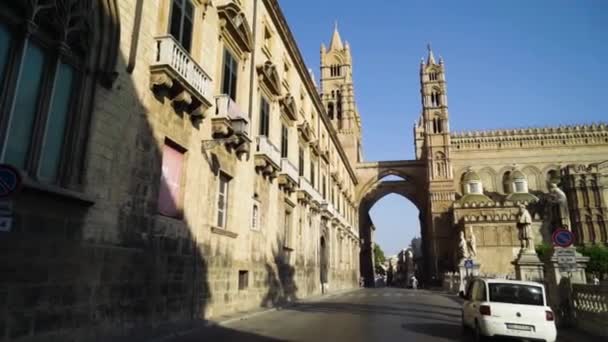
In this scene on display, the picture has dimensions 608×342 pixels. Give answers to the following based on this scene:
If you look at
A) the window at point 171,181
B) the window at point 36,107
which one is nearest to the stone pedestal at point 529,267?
the window at point 171,181

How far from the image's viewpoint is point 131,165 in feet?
26.6

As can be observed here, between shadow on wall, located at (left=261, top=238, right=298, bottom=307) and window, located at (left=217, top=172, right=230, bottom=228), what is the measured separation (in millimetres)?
4014

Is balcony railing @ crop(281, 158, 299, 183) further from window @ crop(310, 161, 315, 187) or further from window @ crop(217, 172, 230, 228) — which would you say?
window @ crop(217, 172, 230, 228)

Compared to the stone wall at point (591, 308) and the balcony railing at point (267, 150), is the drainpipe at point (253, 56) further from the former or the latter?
the stone wall at point (591, 308)

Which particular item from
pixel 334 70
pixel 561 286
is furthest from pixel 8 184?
pixel 334 70

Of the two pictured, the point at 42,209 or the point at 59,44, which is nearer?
the point at 42,209

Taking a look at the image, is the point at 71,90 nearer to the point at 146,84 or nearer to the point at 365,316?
the point at 146,84

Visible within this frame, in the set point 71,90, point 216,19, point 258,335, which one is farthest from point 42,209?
point 216,19

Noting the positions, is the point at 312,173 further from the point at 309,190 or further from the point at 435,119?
the point at 435,119

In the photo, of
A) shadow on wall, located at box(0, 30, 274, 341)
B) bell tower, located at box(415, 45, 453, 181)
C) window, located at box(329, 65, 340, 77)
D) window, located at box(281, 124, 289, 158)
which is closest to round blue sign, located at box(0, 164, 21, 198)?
shadow on wall, located at box(0, 30, 274, 341)

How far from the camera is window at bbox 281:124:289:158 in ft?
64.0

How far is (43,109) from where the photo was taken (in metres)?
6.29

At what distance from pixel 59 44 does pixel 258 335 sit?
22.3 ft

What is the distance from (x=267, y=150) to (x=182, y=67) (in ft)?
22.0
